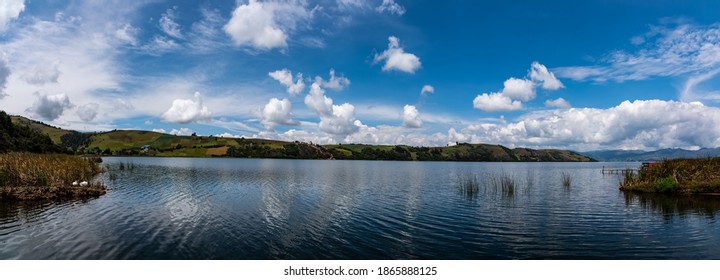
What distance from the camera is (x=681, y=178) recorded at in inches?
1535

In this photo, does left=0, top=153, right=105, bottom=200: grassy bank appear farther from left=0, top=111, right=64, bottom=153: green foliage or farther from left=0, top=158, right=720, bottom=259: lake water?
left=0, top=111, right=64, bottom=153: green foliage

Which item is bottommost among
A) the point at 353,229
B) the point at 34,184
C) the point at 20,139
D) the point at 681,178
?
the point at 353,229

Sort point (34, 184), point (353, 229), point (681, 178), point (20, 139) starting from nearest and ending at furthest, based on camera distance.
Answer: point (353, 229) < point (34, 184) < point (681, 178) < point (20, 139)

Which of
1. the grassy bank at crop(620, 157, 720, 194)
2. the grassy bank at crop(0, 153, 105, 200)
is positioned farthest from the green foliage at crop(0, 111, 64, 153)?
the grassy bank at crop(620, 157, 720, 194)

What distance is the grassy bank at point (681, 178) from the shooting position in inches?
1437

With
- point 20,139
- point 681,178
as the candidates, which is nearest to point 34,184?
point 681,178

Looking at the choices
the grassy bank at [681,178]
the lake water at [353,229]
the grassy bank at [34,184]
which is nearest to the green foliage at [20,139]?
the grassy bank at [34,184]

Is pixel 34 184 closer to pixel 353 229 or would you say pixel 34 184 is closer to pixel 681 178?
pixel 353 229

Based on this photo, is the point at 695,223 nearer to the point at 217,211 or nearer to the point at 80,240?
the point at 217,211

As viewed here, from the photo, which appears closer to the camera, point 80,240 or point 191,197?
point 80,240

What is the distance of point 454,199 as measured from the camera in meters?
33.6

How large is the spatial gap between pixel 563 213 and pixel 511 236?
33.1 feet

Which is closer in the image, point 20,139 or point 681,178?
point 681,178
